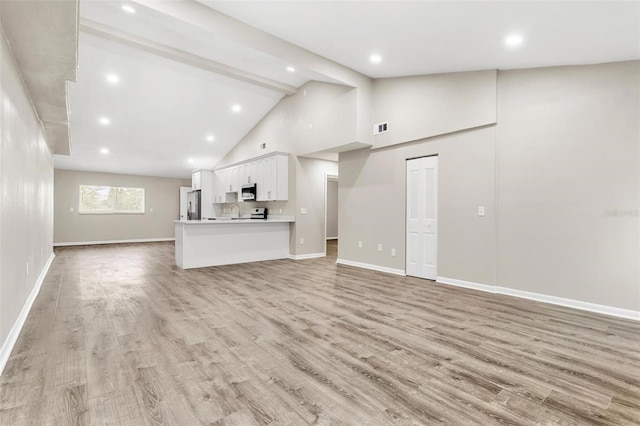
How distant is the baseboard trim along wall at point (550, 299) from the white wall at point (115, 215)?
10.3m

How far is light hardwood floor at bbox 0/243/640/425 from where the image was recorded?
1.67 meters

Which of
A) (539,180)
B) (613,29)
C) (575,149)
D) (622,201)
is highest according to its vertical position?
(613,29)

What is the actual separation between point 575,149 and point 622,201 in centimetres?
72

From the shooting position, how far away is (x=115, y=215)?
10578 mm

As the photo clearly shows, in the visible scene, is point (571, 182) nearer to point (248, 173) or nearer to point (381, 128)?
point (381, 128)

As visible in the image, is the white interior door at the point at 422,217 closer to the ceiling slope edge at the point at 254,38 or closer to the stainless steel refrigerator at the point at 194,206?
the ceiling slope edge at the point at 254,38

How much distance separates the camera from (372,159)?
5.81 meters

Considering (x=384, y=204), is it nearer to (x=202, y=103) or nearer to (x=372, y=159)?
(x=372, y=159)

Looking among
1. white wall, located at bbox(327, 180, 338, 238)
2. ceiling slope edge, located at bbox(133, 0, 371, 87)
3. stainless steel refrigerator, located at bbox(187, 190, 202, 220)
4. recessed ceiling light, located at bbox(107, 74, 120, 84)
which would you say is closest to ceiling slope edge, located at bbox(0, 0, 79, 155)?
ceiling slope edge, located at bbox(133, 0, 371, 87)

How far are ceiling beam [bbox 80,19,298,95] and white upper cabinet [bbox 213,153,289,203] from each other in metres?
1.54

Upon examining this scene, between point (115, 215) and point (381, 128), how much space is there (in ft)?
31.7

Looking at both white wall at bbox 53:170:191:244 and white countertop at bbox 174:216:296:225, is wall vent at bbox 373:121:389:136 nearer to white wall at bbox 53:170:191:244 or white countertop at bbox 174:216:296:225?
white countertop at bbox 174:216:296:225

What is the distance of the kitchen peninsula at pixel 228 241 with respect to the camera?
5727 millimetres

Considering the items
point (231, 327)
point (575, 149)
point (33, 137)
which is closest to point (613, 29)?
point (575, 149)
